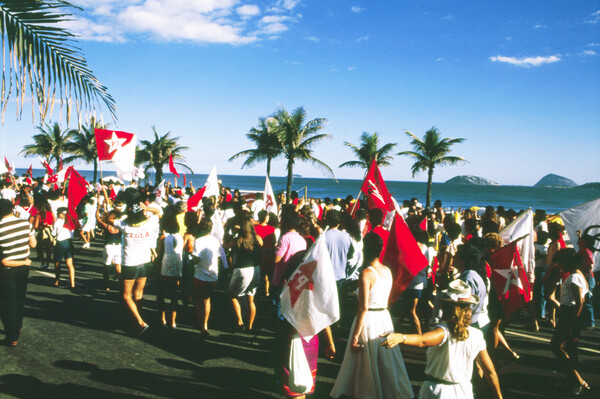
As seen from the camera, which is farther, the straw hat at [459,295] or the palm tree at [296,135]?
the palm tree at [296,135]

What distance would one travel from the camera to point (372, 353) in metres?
3.82

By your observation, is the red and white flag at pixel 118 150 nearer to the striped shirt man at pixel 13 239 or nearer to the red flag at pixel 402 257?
the striped shirt man at pixel 13 239

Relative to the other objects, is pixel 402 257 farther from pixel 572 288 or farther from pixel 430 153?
pixel 430 153

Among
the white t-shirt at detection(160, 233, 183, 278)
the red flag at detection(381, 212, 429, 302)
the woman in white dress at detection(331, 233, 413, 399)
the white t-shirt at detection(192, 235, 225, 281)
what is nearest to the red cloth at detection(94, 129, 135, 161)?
the white t-shirt at detection(160, 233, 183, 278)

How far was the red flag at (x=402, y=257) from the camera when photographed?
480cm

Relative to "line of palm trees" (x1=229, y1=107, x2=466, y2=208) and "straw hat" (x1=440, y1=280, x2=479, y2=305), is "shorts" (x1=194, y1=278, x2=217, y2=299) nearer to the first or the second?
"straw hat" (x1=440, y1=280, x2=479, y2=305)

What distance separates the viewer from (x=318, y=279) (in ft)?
12.0

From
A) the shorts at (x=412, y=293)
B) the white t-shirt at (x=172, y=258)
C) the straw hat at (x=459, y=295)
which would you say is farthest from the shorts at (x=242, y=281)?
the straw hat at (x=459, y=295)

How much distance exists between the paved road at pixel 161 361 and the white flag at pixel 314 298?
51.2 inches

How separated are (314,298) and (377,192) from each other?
3788mm

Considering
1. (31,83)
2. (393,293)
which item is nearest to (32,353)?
(31,83)

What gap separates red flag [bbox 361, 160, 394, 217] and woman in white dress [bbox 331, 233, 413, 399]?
310 centimetres

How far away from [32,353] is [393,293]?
4.62 m

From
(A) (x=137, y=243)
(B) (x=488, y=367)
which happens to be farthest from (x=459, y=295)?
(A) (x=137, y=243)
